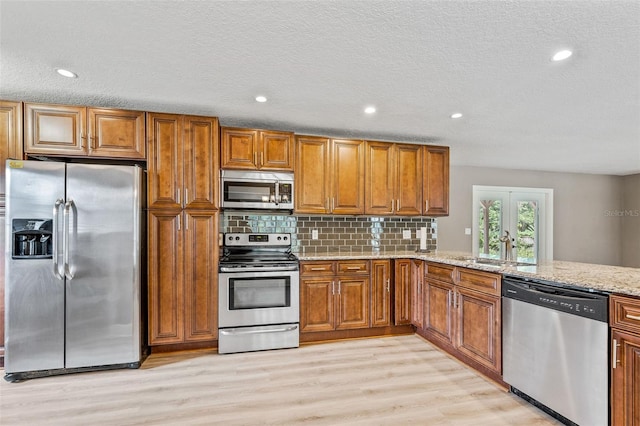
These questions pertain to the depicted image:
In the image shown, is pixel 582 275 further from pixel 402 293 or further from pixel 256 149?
pixel 256 149

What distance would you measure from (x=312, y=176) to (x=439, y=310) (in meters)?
1.93

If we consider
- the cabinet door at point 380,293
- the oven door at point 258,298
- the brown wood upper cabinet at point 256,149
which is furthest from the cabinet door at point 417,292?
the brown wood upper cabinet at point 256,149

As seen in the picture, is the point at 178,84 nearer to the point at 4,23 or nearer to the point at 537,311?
the point at 4,23

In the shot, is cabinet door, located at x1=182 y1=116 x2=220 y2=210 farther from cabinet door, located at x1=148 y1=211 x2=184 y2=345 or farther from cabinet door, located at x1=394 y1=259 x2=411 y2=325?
cabinet door, located at x1=394 y1=259 x2=411 y2=325

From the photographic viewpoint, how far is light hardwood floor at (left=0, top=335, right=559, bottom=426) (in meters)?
2.04

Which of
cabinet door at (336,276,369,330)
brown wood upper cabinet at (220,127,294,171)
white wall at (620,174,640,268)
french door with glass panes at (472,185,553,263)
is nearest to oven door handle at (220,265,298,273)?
cabinet door at (336,276,369,330)

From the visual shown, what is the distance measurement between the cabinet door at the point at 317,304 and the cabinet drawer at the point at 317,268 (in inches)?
2.5

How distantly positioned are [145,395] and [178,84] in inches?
91.8

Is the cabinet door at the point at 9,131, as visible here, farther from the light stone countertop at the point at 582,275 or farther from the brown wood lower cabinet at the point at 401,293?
the light stone countertop at the point at 582,275

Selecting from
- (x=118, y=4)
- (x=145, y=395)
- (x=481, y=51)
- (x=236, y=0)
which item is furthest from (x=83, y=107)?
(x=481, y=51)

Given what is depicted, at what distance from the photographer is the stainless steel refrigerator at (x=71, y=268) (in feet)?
8.24

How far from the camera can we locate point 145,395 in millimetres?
2311

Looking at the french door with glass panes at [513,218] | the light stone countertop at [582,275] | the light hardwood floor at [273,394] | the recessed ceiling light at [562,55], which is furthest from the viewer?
the french door with glass panes at [513,218]

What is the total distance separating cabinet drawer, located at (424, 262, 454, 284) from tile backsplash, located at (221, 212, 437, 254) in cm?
93
